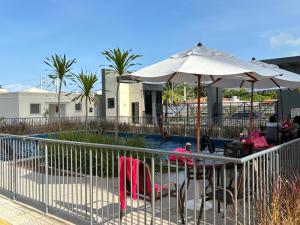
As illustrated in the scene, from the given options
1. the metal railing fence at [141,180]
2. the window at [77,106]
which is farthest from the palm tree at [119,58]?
the window at [77,106]

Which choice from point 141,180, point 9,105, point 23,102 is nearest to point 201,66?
point 141,180

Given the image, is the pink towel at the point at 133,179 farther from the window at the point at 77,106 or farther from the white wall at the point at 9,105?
the window at the point at 77,106

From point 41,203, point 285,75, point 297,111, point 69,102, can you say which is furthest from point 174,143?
point 69,102

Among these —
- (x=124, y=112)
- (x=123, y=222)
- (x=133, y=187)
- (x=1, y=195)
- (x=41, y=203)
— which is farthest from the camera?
(x=124, y=112)

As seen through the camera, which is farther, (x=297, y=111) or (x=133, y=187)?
(x=297, y=111)

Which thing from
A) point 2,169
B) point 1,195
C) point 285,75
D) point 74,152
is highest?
point 285,75

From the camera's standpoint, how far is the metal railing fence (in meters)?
3.70

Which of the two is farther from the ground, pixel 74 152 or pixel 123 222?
pixel 74 152

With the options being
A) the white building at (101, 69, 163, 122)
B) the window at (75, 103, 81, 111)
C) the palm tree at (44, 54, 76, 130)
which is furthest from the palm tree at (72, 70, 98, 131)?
the window at (75, 103, 81, 111)

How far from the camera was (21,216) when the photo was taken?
5.34 metres

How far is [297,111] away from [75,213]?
14010 mm

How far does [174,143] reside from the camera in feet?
56.8

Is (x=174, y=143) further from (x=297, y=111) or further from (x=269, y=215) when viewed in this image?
(x=269, y=215)

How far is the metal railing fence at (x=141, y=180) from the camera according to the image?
12.1 feet
